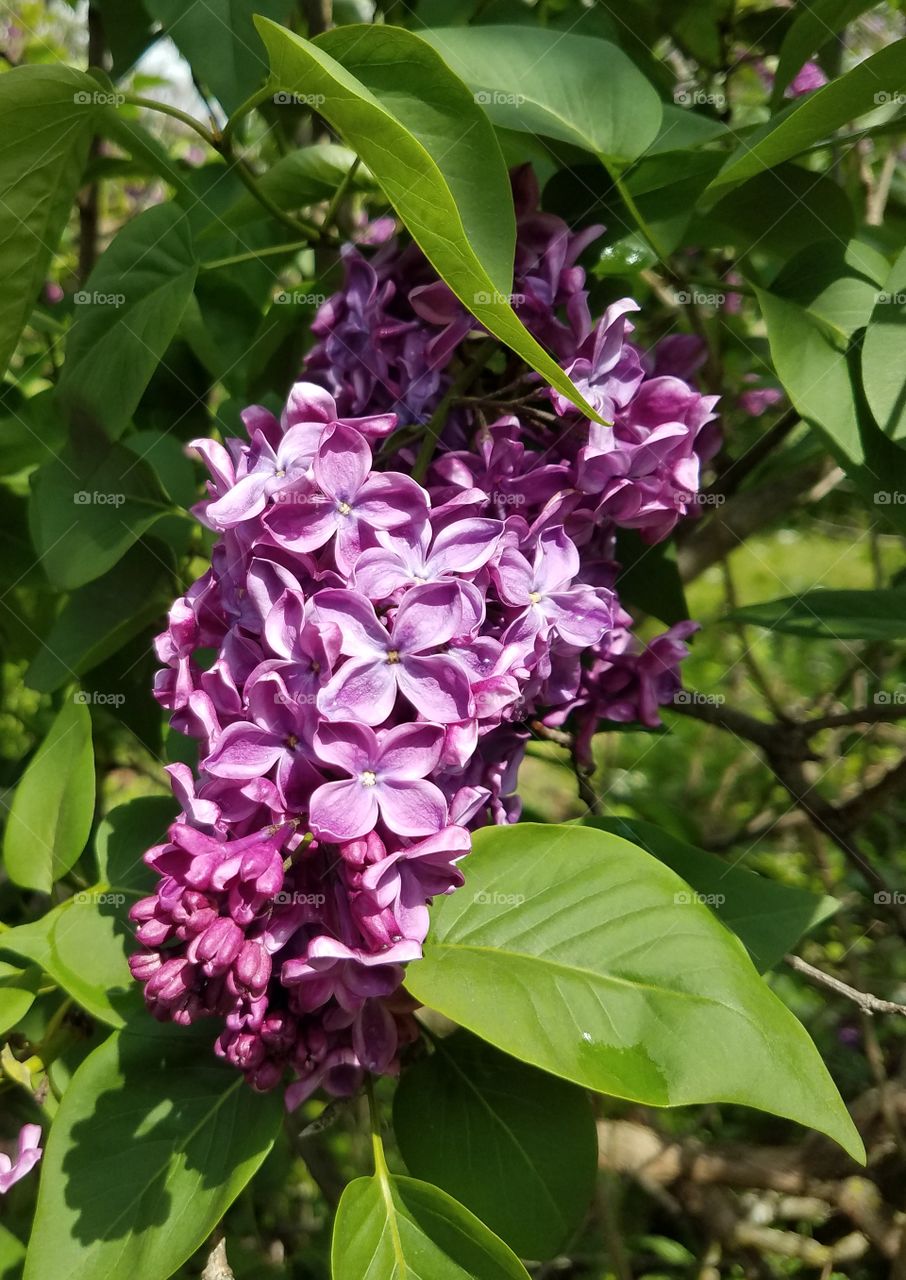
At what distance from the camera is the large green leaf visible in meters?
0.87

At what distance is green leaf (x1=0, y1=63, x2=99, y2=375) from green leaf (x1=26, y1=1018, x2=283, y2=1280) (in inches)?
22.3

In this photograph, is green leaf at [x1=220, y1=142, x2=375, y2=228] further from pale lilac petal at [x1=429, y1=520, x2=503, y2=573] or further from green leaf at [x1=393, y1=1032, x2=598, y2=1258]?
green leaf at [x1=393, y1=1032, x2=598, y2=1258]

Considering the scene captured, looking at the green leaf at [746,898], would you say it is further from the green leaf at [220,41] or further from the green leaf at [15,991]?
the green leaf at [220,41]

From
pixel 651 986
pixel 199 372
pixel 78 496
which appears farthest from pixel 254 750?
pixel 199 372

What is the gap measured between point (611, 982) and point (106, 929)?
1.40 ft

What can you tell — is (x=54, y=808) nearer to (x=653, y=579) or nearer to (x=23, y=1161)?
(x=23, y=1161)

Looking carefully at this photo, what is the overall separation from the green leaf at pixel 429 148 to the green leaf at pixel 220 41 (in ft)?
0.37

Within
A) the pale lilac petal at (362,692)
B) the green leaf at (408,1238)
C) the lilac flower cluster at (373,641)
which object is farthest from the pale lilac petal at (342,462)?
the green leaf at (408,1238)

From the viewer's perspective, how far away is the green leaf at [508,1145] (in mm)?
860

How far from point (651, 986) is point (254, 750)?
301mm

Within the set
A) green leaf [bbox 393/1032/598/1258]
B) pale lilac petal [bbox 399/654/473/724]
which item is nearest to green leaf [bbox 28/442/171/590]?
pale lilac petal [bbox 399/654/473/724]

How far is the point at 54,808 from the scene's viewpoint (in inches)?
39.0

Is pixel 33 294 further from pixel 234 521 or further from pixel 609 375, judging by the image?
pixel 609 375

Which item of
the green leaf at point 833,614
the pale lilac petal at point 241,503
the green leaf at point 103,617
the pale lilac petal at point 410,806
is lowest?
the green leaf at point 833,614
